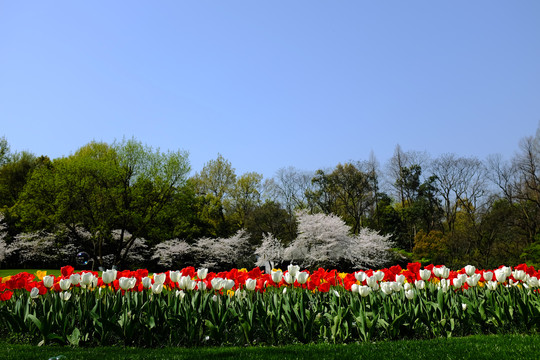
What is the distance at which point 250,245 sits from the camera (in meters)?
30.9

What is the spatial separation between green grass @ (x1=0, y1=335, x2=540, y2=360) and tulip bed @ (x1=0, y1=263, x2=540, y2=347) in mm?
258

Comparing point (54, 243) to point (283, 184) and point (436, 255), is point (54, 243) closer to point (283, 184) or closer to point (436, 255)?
point (283, 184)

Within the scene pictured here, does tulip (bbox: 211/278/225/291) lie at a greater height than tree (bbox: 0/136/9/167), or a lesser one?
lesser

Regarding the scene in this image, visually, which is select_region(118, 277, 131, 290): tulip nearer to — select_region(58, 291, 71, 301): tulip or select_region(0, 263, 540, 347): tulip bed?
select_region(0, 263, 540, 347): tulip bed

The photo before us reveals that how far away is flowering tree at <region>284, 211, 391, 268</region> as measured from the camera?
26.1 meters

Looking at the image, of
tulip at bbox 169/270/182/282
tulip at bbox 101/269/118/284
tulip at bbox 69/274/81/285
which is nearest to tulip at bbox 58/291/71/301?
tulip at bbox 69/274/81/285

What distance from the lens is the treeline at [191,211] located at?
2719cm

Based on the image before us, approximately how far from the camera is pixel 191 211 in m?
30.7

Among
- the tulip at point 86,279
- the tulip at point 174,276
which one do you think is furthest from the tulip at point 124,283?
the tulip at point 174,276

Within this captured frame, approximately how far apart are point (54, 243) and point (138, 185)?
293 inches

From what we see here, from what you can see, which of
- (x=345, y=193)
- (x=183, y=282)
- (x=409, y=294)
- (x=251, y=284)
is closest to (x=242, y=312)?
(x=251, y=284)

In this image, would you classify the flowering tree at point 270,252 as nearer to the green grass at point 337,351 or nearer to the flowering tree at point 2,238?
the flowering tree at point 2,238

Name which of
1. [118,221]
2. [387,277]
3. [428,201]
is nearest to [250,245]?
[118,221]

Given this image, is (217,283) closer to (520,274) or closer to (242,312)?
(242,312)
